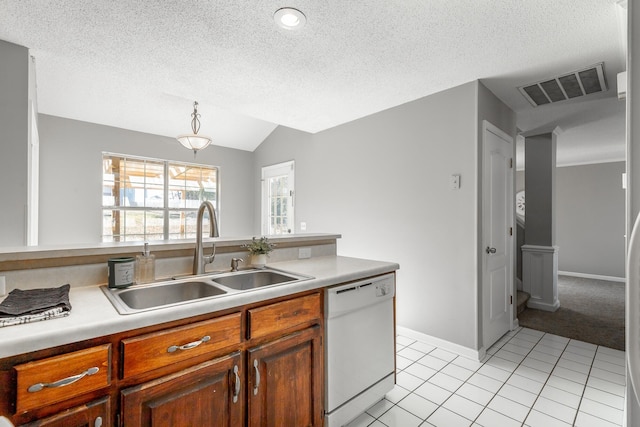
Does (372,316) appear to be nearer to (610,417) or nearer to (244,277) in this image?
(244,277)

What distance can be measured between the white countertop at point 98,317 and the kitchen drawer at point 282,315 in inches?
2.3

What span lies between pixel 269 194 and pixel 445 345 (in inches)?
144

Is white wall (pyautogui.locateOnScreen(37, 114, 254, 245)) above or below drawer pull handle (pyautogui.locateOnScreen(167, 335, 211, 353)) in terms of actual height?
above

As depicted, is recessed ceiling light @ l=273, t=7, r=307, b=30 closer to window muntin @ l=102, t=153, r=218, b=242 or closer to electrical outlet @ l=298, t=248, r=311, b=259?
electrical outlet @ l=298, t=248, r=311, b=259

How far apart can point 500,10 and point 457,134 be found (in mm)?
1132

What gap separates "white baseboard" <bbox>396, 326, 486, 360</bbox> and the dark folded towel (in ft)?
9.35

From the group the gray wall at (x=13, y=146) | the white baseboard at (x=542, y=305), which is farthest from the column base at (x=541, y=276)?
the gray wall at (x=13, y=146)

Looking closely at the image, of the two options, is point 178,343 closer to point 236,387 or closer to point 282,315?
point 236,387

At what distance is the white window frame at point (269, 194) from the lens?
483 centimetres

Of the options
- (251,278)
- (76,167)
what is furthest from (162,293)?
(76,167)

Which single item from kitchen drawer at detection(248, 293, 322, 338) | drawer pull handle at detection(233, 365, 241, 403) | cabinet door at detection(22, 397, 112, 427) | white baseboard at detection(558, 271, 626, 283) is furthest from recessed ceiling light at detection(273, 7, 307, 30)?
white baseboard at detection(558, 271, 626, 283)

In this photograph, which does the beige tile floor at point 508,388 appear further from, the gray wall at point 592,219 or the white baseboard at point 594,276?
the gray wall at point 592,219

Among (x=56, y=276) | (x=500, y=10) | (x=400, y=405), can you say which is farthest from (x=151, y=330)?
(x=500, y=10)

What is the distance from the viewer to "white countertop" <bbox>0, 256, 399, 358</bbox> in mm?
886
